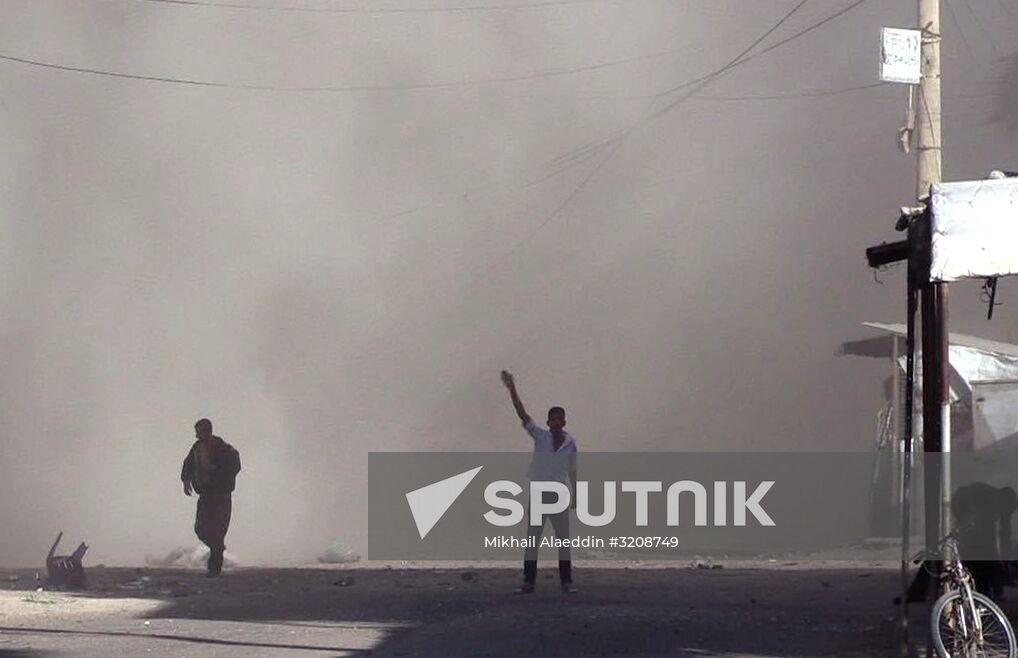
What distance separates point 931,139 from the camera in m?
11.8

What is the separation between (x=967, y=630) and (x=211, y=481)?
8.46 m

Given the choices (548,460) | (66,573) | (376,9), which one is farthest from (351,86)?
(548,460)

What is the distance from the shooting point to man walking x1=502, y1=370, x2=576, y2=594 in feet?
36.9

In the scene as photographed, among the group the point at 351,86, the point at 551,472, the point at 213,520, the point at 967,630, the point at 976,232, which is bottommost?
the point at 967,630

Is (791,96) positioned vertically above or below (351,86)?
below

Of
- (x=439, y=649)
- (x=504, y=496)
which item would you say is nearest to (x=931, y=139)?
(x=439, y=649)

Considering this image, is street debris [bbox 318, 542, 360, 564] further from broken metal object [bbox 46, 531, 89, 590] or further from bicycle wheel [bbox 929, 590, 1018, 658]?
bicycle wheel [bbox 929, 590, 1018, 658]

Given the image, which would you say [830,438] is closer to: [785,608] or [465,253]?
[465,253]

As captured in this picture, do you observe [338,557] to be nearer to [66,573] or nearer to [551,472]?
[66,573]

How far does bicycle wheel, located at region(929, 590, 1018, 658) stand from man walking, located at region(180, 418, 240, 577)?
8.16 metres

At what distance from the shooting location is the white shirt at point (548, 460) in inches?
446

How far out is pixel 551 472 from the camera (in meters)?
11.3

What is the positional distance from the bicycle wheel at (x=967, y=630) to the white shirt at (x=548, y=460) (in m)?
4.46

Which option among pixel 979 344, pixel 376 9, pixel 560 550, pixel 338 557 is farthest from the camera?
pixel 376 9
